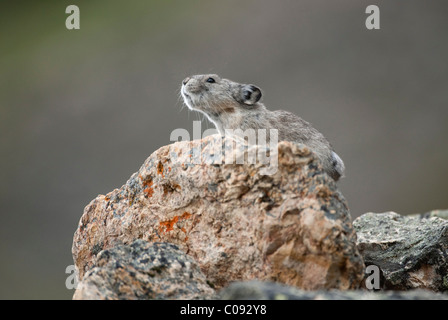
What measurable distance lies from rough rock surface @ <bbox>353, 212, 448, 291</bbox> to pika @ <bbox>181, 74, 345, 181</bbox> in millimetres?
1314

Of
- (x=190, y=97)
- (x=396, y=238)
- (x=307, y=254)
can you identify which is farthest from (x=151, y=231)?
(x=190, y=97)

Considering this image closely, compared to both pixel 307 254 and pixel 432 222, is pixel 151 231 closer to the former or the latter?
pixel 307 254

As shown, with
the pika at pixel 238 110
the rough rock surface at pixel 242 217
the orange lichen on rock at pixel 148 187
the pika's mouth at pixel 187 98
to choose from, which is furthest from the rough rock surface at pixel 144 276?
the pika's mouth at pixel 187 98

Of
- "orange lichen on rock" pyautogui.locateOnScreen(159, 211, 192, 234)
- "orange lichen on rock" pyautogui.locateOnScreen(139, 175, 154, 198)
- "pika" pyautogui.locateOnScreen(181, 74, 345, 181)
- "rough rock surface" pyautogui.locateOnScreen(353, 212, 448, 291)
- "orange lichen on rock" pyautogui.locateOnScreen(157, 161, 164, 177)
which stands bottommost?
"rough rock surface" pyautogui.locateOnScreen(353, 212, 448, 291)

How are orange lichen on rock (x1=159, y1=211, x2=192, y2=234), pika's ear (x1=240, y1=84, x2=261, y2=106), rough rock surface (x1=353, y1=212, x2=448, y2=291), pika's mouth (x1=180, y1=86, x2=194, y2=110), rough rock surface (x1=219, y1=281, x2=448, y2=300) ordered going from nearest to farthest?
rough rock surface (x1=219, y1=281, x2=448, y2=300)
orange lichen on rock (x1=159, y1=211, x2=192, y2=234)
rough rock surface (x1=353, y1=212, x2=448, y2=291)
pika's mouth (x1=180, y1=86, x2=194, y2=110)
pika's ear (x1=240, y1=84, x2=261, y2=106)

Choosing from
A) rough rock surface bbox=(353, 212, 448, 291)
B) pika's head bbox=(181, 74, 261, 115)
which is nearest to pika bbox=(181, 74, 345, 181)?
pika's head bbox=(181, 74, 261, 115)

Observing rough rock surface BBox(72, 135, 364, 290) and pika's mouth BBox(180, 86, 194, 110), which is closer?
rough rock surface BBox(72, 135, 364, 290)

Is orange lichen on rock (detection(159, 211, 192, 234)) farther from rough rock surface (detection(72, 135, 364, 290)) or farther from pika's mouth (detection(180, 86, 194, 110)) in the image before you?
pika's mouth (detection(180, 86, 194, 110))

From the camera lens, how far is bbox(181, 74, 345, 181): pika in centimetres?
698

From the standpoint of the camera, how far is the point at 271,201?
3.97 metres

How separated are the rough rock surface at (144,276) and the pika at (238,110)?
3303 millimetres

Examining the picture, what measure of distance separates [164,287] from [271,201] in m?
0.98

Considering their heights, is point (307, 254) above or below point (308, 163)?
below
